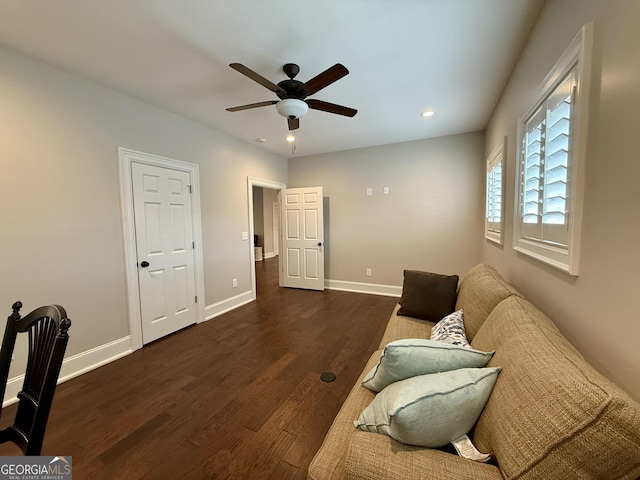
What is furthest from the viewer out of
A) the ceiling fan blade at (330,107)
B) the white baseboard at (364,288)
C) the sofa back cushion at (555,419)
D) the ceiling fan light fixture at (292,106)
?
the white baseboard at (364,288)

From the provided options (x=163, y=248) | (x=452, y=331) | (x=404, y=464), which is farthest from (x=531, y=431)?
(x=163, y=248)

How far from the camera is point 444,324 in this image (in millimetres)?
1770

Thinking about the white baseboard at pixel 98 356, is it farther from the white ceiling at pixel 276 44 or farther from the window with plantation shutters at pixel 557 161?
the window with plantation shutters at pixel 557 161

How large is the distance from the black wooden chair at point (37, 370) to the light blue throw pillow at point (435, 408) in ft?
3.63

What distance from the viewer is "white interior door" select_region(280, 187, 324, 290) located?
15.9 feet

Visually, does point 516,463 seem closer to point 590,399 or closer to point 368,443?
point 590,399

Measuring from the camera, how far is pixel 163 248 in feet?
10.0

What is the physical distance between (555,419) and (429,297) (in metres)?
1.67

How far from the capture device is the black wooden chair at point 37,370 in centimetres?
88

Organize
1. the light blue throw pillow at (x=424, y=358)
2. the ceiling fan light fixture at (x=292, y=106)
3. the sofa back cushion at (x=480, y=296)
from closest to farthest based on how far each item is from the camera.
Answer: the light blue throw pillow at (x=424, y=358)
the sofa back cushion at (x=480, y=296)
the ceiling fan light fixture at (x=292, y=106)

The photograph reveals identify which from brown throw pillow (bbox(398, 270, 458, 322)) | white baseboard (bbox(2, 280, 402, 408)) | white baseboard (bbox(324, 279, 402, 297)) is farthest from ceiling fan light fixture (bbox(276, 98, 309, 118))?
white baseboard (bbox(324, 279, 402, 297))

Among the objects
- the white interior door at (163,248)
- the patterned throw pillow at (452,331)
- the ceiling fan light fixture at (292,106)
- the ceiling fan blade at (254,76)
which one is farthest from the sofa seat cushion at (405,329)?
the white interior door at (163,248)

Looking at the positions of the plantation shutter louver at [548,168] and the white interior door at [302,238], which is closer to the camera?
the plantation shutter louver at [548,168]

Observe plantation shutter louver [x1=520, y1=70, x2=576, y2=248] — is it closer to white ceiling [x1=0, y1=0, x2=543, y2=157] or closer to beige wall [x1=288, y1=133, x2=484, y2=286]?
white ceiling [x1=0, y1=0, x2=543, y2=157]
